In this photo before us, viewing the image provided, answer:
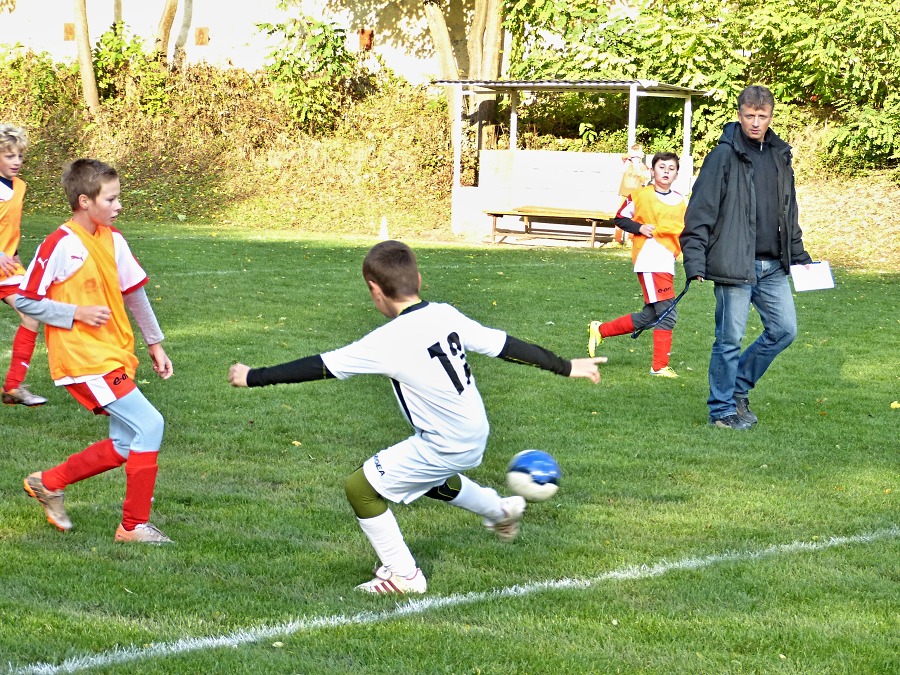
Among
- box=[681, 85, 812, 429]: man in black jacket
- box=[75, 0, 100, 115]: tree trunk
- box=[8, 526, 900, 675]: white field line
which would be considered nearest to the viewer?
box=[8, 526, 900, 675]: white field line

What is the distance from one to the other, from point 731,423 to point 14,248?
5.26 meters

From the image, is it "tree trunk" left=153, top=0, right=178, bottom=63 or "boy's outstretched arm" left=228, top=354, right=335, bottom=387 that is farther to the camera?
"tree trunk" left=153, top=0, right=178, bottom=63

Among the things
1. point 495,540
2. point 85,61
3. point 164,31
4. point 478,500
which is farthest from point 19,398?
point 164,31

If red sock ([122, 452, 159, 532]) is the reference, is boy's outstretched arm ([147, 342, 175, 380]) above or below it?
above

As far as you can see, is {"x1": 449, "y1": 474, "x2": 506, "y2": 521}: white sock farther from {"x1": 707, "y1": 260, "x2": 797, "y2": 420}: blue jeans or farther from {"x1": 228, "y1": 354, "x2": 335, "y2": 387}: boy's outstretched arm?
{"x1": 707, "y1": 260, "x2": 797, "y2": 420}: blue jeans

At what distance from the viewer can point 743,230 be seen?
7.65 metres

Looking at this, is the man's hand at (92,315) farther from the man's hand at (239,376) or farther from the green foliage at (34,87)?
the green foliage at (34,87)

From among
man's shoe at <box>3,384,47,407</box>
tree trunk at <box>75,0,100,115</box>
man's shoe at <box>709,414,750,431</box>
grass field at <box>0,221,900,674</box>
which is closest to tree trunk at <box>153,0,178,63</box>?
tree trunk at <box>75,0,100,115</box>

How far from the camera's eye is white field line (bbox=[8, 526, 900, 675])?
3926 millimetres

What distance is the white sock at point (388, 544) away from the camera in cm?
465

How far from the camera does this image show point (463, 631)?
168 inches

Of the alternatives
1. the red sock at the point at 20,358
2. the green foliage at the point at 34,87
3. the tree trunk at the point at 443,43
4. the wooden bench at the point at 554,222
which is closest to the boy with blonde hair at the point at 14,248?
the red sock at the point at 20,358

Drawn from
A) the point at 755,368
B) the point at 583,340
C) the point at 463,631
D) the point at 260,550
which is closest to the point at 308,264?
Result: the point at 583,340

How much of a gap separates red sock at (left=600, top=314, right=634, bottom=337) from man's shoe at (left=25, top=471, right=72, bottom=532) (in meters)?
5.89
